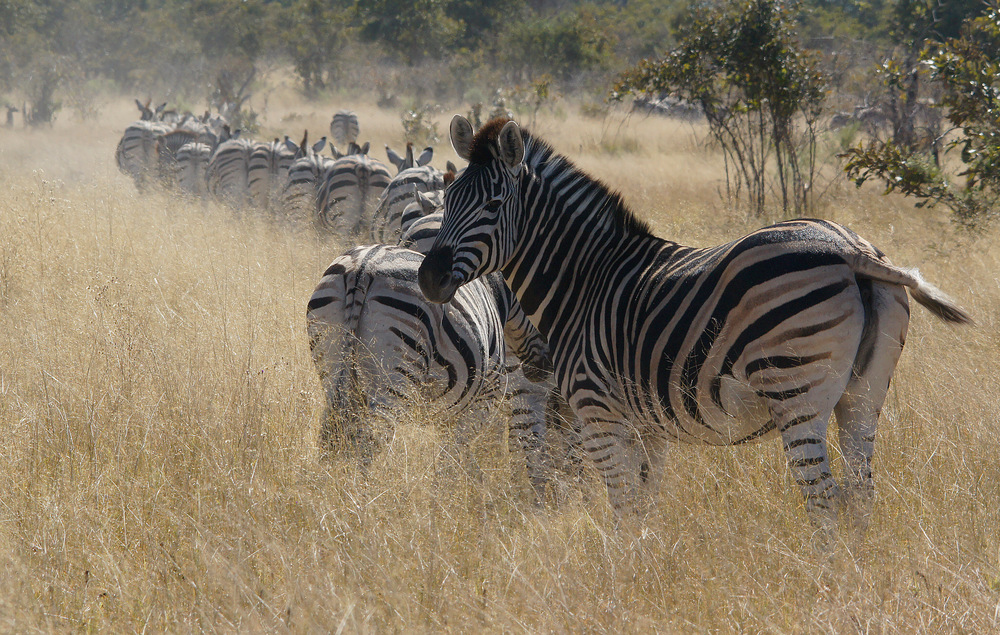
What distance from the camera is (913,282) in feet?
9.32

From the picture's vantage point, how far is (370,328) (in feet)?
12.8

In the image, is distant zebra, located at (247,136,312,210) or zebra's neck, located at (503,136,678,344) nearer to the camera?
zebra's neck, located at (503,136,678,344)

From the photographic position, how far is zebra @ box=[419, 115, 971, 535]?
2.85m

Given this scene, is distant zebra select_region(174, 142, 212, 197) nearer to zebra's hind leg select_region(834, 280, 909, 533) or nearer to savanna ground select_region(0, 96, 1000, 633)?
savanna ground select_region(0, 96, 1000, 633)

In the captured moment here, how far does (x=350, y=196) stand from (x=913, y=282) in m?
8.40

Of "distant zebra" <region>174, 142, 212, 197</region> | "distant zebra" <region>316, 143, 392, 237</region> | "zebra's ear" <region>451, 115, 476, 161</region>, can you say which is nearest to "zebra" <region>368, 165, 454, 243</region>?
"distant zebra" <region>316, 143, 392, 237</region>

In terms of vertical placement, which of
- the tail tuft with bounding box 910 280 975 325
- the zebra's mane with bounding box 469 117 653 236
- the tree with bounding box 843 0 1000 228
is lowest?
the tail tuft with bounding box 910 280 975 325

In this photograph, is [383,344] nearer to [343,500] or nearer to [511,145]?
[343,500]

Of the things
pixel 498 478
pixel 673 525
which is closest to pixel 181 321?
pixel 498 478

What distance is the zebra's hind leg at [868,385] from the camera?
2879 millimetres

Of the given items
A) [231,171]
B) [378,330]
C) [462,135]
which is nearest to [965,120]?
[462,135]

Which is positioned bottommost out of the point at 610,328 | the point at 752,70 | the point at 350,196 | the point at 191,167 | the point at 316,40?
the point at 191,167

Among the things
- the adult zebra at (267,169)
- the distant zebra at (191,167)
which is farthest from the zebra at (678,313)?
the distant zebra at (191,167)

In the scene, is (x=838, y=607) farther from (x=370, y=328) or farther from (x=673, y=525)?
(x=370, y=328)
